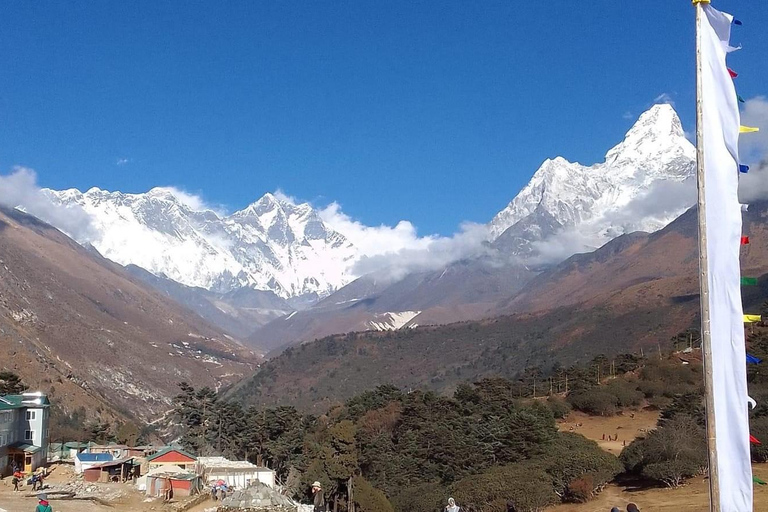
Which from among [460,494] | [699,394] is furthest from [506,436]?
[699,394]

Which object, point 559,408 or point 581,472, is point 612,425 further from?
point 581,472

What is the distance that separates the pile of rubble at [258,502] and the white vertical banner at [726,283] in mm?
14533

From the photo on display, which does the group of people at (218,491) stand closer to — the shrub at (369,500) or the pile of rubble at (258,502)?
the shrub at (369,500)

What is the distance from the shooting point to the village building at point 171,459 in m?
40.8

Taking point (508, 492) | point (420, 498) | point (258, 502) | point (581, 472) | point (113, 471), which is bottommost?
point (420, 498)

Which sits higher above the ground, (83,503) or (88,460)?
(83,503)

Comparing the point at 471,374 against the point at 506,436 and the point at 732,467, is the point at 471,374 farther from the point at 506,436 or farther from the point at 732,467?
the point at 732,467

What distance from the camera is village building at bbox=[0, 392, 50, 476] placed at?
38.4 m

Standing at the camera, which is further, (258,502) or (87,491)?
(87,491)

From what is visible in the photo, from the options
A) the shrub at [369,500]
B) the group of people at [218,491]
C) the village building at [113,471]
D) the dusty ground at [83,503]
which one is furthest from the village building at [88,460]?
the shrub at [369,500]

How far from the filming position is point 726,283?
24.0ft

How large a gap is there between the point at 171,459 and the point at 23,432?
905 centimetres

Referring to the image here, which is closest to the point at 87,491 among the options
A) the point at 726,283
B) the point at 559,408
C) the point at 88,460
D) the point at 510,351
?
the point at 88,460

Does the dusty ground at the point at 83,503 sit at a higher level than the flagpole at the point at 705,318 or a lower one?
lower
